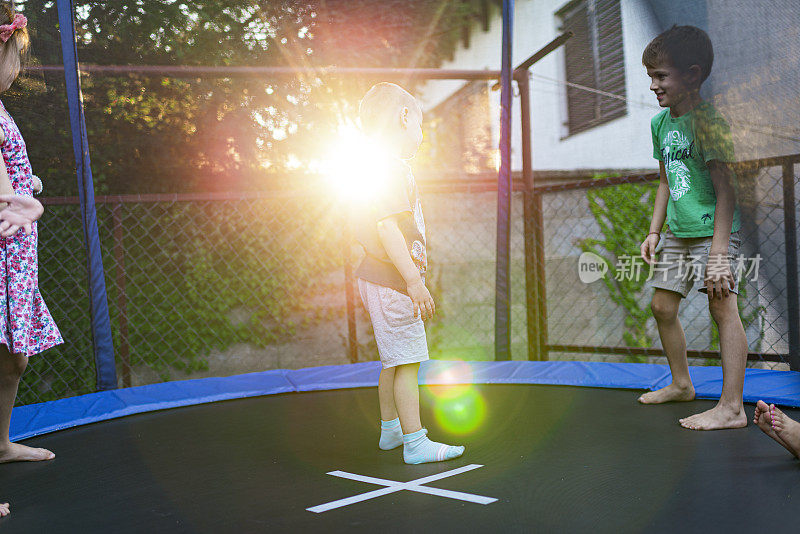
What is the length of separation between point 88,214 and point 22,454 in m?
1.03

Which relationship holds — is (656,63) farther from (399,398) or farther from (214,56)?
(214,56)

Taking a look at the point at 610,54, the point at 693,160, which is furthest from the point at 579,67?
the point at 693,160

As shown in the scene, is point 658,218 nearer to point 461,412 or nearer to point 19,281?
point 461,412

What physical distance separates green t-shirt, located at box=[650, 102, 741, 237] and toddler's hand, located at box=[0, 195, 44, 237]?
57.8 inches

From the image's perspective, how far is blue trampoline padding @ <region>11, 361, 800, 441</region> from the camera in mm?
1836

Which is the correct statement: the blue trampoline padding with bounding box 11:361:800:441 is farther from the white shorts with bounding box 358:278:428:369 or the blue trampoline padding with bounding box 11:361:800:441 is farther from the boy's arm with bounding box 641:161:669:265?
the white shorts with bounding box 358:278:428:369

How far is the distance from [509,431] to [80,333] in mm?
1789

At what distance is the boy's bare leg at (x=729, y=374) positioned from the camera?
150 cm

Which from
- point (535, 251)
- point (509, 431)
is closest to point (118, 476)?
point (509, 431)

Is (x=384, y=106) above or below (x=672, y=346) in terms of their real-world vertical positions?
above

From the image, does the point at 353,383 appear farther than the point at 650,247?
Yes

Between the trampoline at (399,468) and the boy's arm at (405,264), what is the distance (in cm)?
34

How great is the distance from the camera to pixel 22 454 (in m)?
1.49

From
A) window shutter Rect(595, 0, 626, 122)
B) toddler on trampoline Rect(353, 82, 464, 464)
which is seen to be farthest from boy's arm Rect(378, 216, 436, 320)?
window shutter Rect(595, 0, 626, 122)
